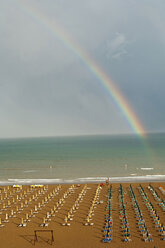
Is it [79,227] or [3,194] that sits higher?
[3,194]

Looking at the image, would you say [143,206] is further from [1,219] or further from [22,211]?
[1,219]

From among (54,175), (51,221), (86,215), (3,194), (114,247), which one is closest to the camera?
(114,247)

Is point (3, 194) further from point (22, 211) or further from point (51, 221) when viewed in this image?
point (51, 221)

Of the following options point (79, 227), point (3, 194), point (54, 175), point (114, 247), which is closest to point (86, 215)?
point (79, 227)

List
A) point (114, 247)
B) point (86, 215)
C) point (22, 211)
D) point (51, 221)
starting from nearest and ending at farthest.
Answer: point (114, 247)
point (51, 221)
point (86, 215)
point (22, 211)

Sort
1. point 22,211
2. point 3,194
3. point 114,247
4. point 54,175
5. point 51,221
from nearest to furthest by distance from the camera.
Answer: point 114,247 → point 51,221 → point 22,211 → point 3,194 → point 54,175

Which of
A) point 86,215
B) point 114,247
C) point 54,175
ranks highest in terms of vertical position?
point 54,175

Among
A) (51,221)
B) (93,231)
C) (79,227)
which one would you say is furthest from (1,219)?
(93,231)

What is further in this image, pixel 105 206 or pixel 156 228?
pixel 105 206

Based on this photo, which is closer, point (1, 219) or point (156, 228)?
point (156, 228)
